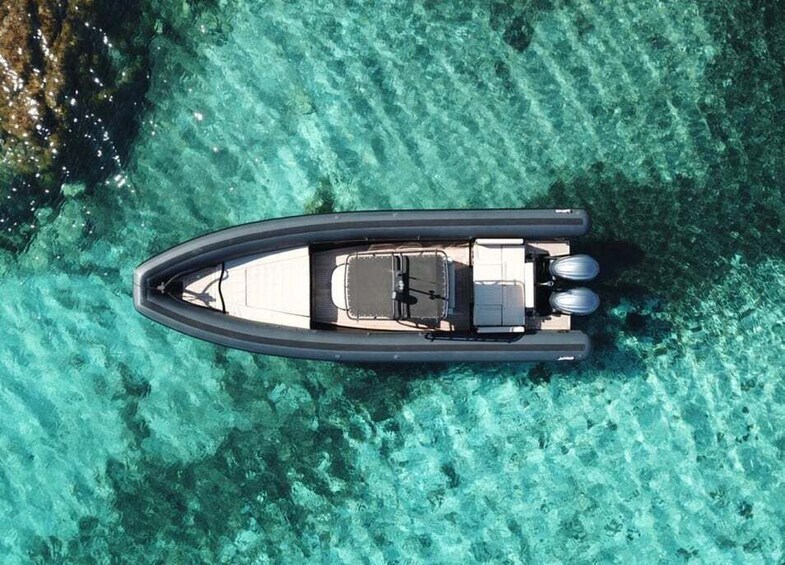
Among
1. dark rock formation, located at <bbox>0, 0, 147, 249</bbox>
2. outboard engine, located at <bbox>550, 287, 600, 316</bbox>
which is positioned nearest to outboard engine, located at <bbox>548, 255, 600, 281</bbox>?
outboard engine, located at <bbox>550, 287, 600, 316</bbox>

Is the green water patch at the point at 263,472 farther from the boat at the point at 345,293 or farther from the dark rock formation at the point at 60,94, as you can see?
the dark rock formation at the point at 60,94

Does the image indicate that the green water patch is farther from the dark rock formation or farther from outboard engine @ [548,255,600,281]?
the dark rock formation

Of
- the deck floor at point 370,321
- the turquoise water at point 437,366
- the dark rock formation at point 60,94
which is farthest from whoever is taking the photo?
the dark rock formation at point 60,94

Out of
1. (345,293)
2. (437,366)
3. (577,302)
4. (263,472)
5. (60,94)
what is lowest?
(263,472)

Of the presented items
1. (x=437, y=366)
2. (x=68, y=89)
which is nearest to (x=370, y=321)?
(x=437, y=366)

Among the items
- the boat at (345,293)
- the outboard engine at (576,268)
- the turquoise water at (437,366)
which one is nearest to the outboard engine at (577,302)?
the boat at (345,293)

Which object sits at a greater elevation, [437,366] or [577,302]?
[577,302]

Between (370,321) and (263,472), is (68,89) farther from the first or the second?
(263,472)
